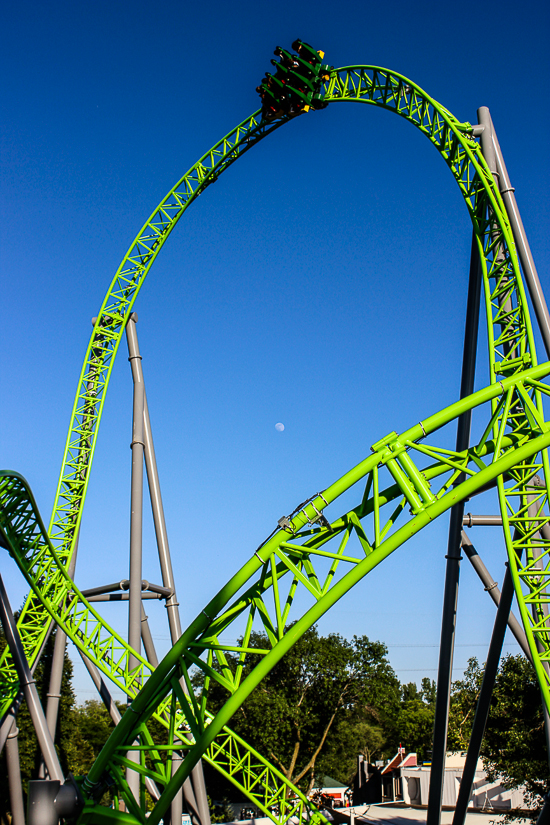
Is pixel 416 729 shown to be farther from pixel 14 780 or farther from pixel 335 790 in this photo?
pixel 14 780

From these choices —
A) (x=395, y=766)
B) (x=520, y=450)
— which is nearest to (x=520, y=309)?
(x=520, y=450)

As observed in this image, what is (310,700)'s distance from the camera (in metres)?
30.8

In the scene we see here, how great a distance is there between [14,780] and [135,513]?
5843 mm

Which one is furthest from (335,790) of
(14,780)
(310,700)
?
(14,780)

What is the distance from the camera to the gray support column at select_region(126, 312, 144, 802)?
36.2ft

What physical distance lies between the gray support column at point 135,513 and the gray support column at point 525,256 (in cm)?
751

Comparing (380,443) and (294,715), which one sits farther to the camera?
(294,715)

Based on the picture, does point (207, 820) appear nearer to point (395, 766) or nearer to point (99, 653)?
Result: point (99, 653)

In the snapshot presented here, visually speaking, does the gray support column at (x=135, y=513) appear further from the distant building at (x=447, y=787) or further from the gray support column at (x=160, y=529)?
the distant building at (x=447, y=787)

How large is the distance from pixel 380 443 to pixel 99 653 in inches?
335

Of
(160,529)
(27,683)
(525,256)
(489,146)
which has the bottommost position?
(27,683)

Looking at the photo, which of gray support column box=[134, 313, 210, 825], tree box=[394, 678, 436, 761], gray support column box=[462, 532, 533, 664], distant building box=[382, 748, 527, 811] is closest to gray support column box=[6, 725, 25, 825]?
gray support column box=[134, 313, 210, 825]

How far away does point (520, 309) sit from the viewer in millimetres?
7777

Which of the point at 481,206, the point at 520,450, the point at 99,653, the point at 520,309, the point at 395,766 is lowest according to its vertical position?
the point at 395,766
